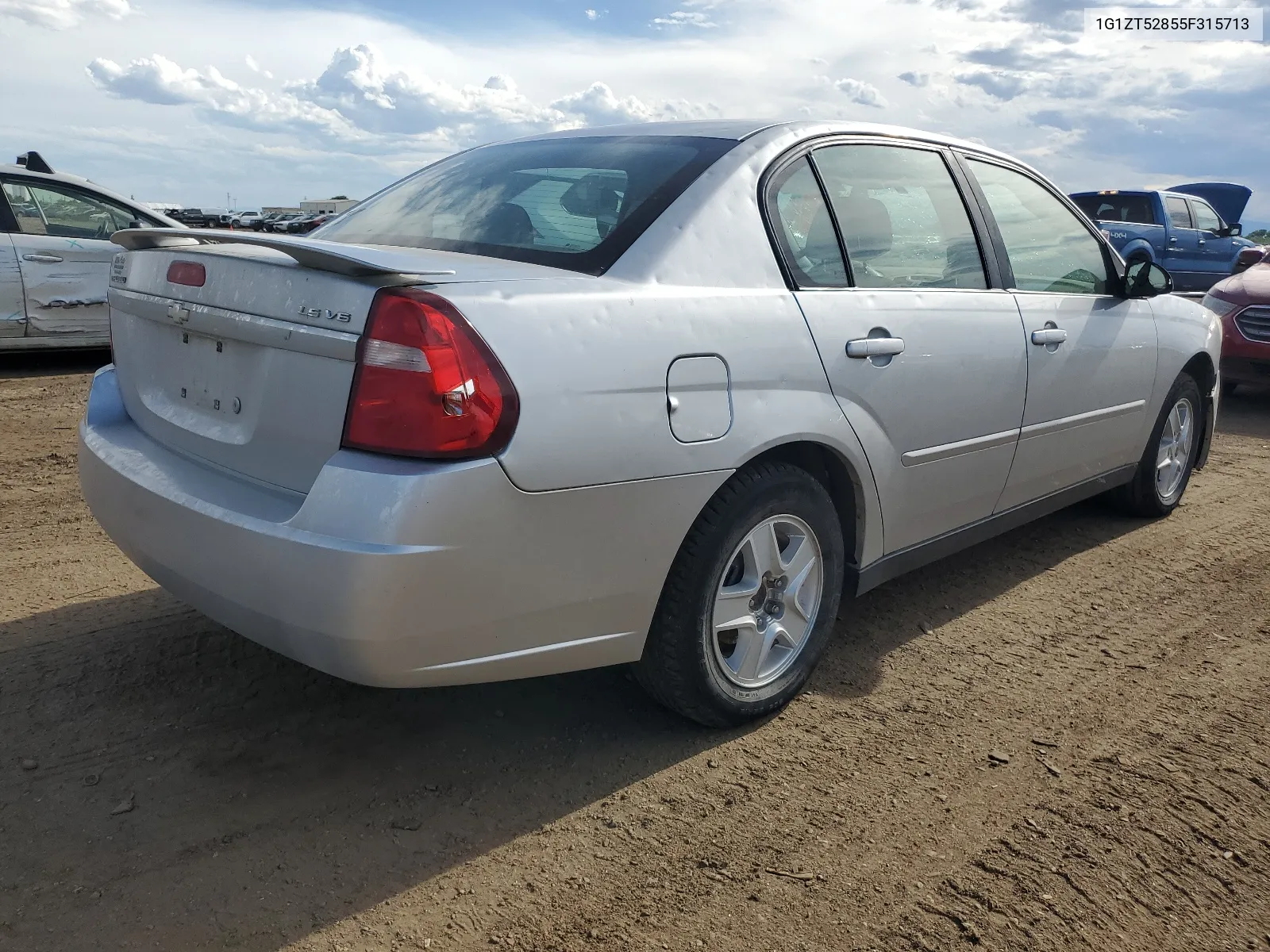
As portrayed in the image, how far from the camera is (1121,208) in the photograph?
51.7 ft

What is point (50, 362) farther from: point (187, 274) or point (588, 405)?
point (588, 405)

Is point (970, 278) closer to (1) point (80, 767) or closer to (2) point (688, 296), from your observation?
(2) point (688, 296)

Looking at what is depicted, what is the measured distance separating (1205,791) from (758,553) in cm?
127

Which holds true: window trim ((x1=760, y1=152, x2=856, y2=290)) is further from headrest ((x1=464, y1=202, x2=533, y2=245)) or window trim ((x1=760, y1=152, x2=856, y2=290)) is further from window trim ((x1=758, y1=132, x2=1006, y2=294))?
headrest ((x1=464, y1=202, x2=533, y2=245))

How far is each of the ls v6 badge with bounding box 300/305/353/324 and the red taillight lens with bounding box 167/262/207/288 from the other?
0.45 m

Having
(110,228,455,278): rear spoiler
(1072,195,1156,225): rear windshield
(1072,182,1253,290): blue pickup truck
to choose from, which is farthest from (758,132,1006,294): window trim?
(1072,195,1156,225): rear windshield

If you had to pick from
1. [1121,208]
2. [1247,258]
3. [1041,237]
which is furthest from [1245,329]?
[1121,208]

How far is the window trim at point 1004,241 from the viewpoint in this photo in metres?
3.85

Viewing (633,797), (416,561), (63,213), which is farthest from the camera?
(63,213)

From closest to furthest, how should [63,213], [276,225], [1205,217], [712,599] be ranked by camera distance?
[712,599]
[63,213]
[1205,217]
[276,225]

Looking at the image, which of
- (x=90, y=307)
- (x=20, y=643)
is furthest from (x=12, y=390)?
(x=20, y=643)

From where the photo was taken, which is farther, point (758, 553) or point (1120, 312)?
point (1120, 312)

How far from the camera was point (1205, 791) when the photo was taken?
2.74 m

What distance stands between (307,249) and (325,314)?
0.51 ft
